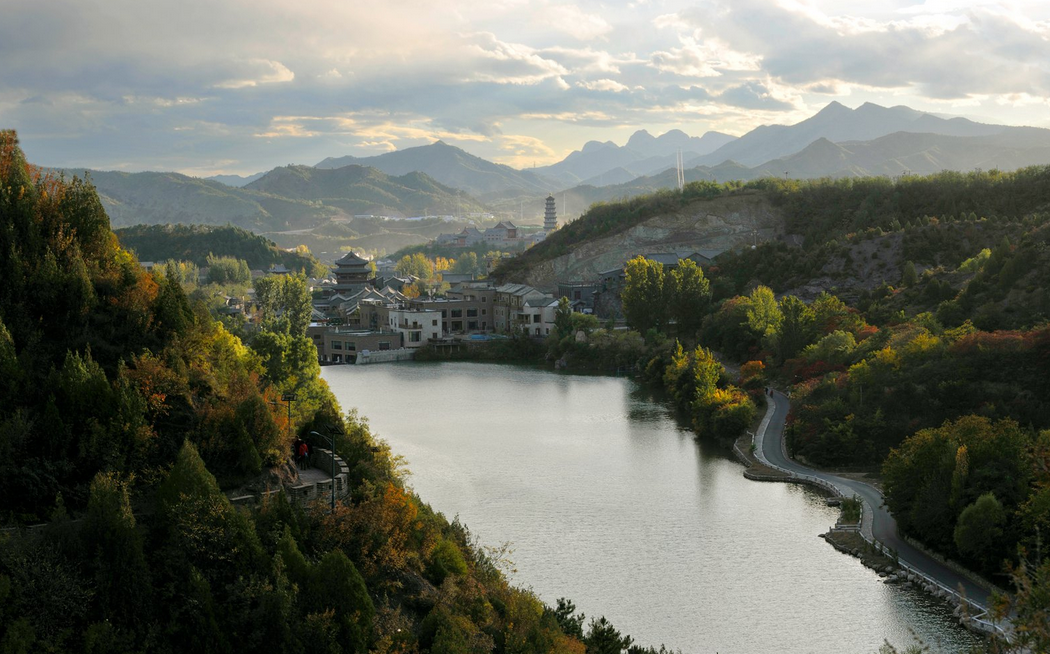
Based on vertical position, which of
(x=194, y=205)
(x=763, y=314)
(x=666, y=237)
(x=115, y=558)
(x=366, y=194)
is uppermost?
(x=366, y=194)

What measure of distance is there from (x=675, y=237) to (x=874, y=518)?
4147 cm

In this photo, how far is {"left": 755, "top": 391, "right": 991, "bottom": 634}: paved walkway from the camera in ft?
49.9

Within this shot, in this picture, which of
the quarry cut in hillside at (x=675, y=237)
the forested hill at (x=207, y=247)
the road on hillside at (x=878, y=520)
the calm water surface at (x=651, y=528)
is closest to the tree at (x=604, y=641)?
the calm water surface at (x=651, y=528)

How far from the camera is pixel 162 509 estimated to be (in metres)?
10.3

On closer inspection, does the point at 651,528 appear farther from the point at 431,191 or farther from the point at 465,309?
the point at 431,191

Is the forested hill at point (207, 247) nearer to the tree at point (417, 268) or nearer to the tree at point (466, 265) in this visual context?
the tree at point (417, 268)

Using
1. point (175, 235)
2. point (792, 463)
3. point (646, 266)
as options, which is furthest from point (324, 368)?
point (175, 235)

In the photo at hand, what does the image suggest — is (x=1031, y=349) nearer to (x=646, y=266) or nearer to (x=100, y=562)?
(x=100, y=562)

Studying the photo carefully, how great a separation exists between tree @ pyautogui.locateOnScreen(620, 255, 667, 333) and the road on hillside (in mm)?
15171

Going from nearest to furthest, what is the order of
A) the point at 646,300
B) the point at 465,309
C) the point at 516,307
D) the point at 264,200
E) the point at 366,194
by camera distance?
the point at 646,300 < the point at 516,307 < the point at 465,309 < the point at 264,200 < the point at 366,194

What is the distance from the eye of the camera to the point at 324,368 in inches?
1636

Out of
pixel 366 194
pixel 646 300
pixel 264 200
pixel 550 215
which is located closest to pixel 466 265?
pixel 550 215

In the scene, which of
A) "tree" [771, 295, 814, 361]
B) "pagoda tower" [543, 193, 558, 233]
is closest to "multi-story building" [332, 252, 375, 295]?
"tree" [771, 295, 814, 361]

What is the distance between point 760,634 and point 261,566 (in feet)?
24.0
